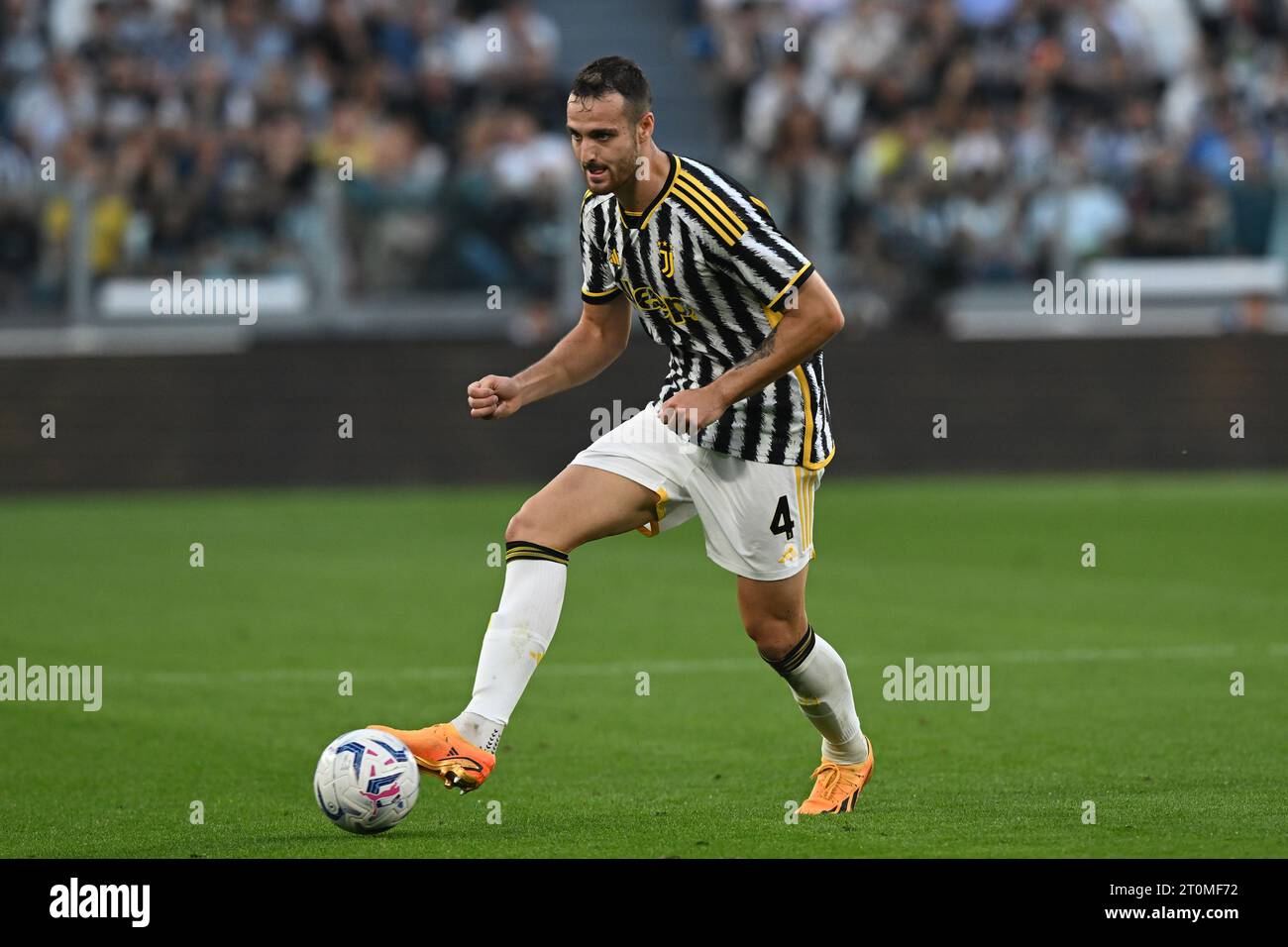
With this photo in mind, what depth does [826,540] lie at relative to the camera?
1555 cm

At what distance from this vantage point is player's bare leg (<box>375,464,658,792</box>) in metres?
6.16

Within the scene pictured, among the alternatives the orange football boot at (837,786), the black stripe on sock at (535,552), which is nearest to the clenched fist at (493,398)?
the black stripe on sock at (535,552)

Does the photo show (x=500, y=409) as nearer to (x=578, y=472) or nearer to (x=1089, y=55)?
(x=578, y=472)

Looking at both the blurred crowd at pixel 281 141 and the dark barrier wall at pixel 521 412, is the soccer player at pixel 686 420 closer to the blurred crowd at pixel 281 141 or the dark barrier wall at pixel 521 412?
the dark barrier wall at pixel 521 412

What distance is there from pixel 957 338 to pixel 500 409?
1322 centimetres

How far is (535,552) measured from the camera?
6410 millimetres

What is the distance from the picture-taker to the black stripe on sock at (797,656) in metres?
6.83

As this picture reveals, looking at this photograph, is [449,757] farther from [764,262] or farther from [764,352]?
[764,262]

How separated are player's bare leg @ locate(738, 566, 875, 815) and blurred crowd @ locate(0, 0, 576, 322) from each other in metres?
12.3

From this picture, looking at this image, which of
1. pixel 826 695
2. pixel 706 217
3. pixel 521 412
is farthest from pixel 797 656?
pixel 521 412

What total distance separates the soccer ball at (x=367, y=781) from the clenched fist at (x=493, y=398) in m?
1.11

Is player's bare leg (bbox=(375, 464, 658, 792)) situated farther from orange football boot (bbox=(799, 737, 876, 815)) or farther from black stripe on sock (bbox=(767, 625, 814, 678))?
orange football boot (bbox=(799, 737, 876, 815))

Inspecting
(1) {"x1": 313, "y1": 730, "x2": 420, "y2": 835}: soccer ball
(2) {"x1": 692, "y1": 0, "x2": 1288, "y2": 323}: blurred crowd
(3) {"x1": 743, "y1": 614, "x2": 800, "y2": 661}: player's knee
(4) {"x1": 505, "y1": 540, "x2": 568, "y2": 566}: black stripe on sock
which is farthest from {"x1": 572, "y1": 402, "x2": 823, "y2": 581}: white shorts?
(2) {"x1": 692, "y1": 0, "x2": 1288, "y2": 323}: blurred crowd

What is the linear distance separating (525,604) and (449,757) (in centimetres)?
53
